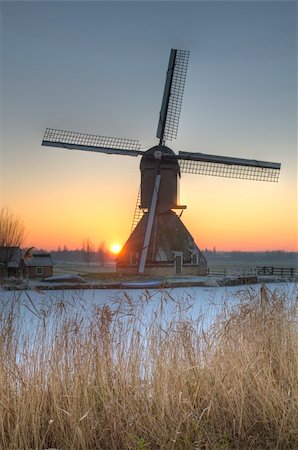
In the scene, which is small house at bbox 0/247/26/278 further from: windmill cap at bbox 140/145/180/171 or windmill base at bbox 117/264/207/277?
windmill cap at bbox 140/145/180/171

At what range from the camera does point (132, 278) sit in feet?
61.0

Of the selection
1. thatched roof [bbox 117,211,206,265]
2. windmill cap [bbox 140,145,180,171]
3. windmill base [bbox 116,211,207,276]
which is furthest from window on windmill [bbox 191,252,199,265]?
windmill cap [bbox 140,145,180,171]

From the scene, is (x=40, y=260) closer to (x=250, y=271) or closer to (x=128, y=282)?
(x=128, y=282)

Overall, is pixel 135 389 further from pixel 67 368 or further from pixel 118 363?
pixel 67 368

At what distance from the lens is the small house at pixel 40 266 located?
82.9ft

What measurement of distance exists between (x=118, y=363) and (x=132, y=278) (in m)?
15.1

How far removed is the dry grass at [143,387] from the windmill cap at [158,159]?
14.9 metres

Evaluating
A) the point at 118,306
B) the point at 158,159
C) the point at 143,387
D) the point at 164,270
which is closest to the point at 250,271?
the point at 164,270

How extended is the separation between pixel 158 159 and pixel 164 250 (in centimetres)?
413

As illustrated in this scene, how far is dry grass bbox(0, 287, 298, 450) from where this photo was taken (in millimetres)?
3166

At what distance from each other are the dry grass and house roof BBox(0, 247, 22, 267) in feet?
67.1

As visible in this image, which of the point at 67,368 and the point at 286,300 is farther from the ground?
the point at 286,300

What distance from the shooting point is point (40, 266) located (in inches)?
1007

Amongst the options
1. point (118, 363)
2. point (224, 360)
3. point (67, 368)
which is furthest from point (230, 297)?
point (67, 368)
